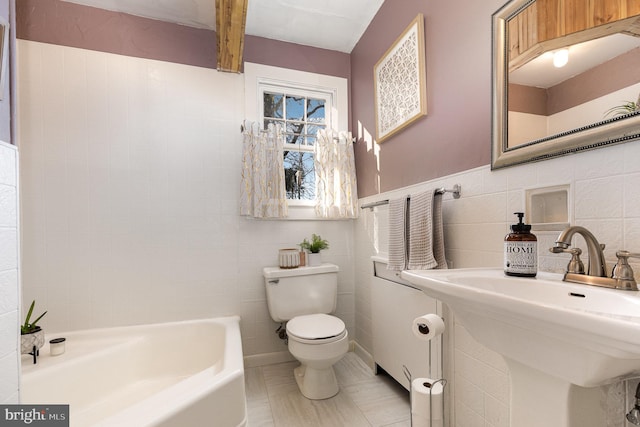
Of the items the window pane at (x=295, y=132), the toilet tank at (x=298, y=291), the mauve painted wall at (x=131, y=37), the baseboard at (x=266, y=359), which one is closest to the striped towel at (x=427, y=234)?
the toilet tank at (x=298, y=291)

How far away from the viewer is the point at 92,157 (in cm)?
184

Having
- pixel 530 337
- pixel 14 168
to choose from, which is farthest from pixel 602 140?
pixel 14 168

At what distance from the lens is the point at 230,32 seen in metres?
1.75

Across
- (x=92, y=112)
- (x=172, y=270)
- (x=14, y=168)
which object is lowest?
(x=172, y=270)

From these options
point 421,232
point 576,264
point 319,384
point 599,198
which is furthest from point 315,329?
point 599,198

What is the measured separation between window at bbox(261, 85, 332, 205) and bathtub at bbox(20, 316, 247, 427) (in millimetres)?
1114

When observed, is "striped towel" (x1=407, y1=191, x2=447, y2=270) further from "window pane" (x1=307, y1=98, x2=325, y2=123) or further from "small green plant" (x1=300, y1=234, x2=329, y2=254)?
"window pane" (x1=307, y1=98, x2=325, y2=123)

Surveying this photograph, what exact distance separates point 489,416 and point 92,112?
8.90 ft

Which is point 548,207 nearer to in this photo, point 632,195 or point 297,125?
point 632,195

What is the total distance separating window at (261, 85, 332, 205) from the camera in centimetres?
228

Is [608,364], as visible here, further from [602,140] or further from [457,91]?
[457,91]


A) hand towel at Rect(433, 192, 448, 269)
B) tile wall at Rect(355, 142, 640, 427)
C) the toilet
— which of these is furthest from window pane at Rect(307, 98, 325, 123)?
hand towel at Rect(433, 192, 448, 269)

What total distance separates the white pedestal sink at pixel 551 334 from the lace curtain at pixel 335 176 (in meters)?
1.35

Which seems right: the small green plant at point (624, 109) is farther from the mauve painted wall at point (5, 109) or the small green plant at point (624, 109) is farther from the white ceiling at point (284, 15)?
the mauve painted wall at point (5, 109)
